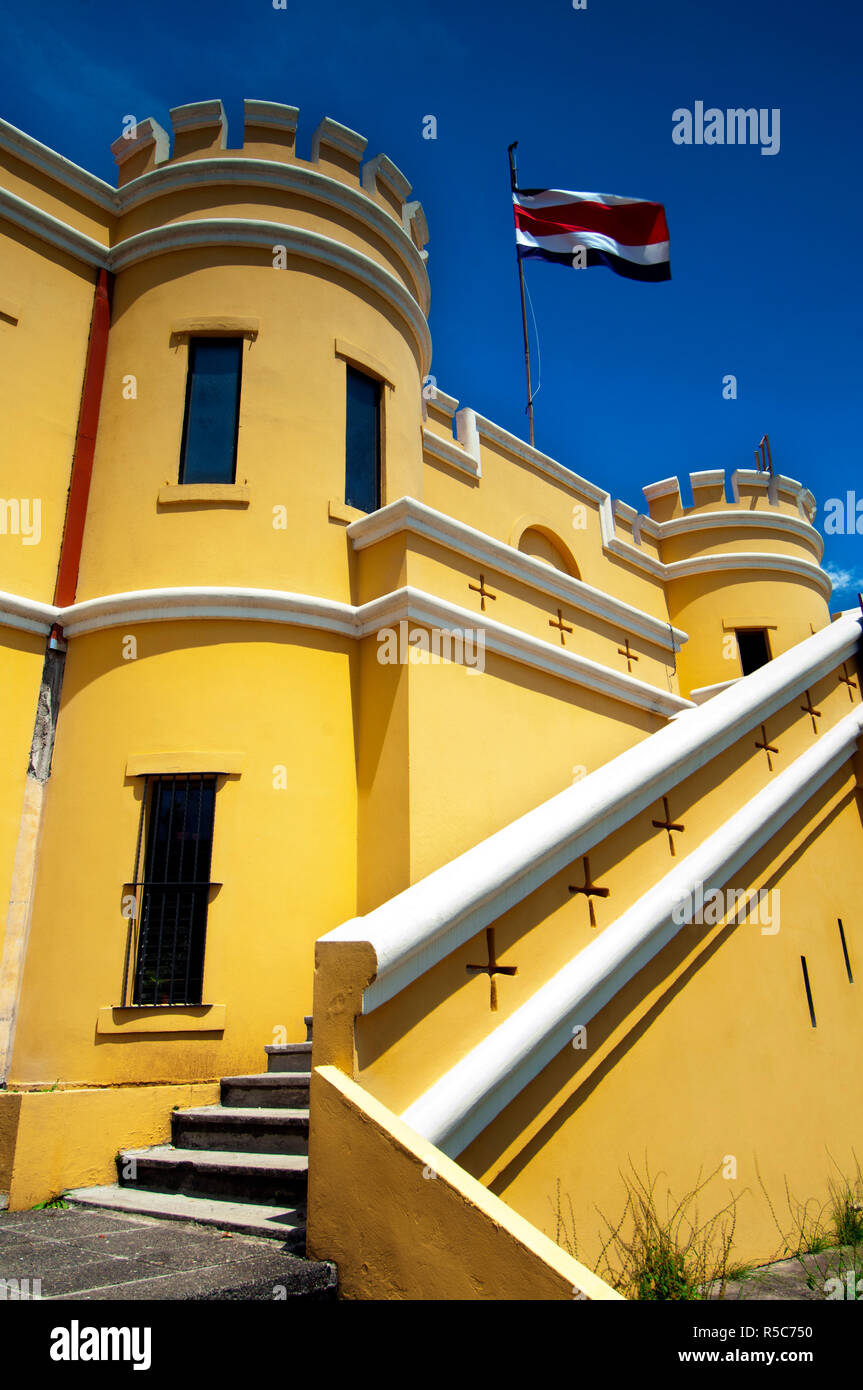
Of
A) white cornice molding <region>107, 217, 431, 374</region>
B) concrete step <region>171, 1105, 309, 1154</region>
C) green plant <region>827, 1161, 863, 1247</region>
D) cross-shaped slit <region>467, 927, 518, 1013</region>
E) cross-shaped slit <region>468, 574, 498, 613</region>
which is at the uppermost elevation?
white cornice molding <region>107, 217, 431, 374</region>

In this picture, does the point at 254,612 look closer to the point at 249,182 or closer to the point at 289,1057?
the point at 289,1057

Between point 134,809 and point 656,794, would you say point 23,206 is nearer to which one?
point 134,809

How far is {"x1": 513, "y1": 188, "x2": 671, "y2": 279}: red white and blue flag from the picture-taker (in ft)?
44.8

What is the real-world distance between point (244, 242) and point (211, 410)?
1.83m

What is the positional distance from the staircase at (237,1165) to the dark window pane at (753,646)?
1087cm

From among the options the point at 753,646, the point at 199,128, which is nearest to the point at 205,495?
the point at 199,128

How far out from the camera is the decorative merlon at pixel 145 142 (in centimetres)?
910

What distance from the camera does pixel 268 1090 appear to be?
5734mm

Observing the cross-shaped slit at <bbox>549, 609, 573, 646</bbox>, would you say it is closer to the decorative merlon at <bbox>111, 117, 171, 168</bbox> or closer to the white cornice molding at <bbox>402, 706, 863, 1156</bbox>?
the white cornice molding at <bbox>402, 706, 863, 1156</bbox>

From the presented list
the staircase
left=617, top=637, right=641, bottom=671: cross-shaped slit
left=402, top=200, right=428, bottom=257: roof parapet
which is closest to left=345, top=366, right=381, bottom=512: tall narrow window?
left=402, top=200, right=428, bottom=257: roof parapet

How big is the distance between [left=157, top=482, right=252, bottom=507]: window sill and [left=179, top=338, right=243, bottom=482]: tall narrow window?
0.24 meters
